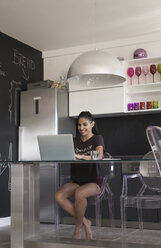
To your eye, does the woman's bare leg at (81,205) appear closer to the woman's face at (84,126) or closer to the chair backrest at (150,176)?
the chair backrest at (150,176)

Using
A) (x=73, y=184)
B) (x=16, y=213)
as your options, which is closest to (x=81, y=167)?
(x=73, y=184)

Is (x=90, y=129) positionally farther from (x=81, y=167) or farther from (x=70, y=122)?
(x=70, y=122)

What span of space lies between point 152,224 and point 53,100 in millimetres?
2187

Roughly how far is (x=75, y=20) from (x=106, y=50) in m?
1.05

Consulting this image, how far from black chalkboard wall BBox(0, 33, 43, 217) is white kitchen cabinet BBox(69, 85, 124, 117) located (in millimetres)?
814

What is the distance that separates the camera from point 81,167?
12.3ft

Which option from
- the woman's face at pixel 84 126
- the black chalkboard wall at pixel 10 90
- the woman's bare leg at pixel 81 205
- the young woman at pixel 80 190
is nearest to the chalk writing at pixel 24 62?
the black chalkboard wall at pixel 10 90

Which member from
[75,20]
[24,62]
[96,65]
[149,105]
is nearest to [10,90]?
[24,62]

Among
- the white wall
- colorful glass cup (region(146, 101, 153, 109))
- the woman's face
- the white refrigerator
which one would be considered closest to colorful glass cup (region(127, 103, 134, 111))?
colorful glass cup (region(146, 101, 153, 109))

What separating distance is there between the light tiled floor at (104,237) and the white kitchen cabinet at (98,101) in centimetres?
170

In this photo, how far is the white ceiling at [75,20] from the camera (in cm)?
461

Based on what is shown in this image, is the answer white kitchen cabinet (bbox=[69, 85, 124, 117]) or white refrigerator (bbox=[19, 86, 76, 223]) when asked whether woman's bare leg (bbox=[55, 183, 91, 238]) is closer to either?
white refrigerator (bbox=[19, 86, 76, 223])

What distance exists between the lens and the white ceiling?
461cm

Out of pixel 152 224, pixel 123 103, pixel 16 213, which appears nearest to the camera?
pixel 16 213
